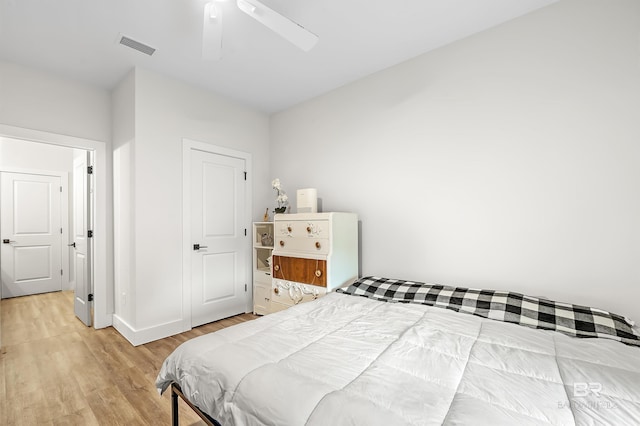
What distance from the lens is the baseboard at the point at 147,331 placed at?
264 centimetres

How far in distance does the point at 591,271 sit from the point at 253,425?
2117 millimetres

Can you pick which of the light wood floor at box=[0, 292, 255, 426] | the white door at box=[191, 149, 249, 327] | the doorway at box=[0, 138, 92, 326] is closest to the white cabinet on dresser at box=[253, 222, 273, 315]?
the white door at box=[191, 149, 249, 327]

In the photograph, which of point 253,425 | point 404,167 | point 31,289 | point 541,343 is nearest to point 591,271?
point 541,343

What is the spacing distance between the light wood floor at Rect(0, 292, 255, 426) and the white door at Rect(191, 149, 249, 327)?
234 mm

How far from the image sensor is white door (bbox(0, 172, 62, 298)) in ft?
14.2

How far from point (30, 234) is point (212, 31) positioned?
5072mm

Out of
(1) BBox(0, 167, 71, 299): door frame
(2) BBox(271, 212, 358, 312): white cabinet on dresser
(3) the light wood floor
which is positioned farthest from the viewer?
(1) BBox(0, 167, 71, 299): door frame

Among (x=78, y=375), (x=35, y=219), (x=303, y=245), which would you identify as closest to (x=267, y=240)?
(x=303, y=245)

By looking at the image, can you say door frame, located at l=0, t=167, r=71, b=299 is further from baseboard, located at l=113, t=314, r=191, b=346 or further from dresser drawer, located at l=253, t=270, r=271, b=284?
dresser drawer, located at l=253, t=270, r=271, b=284

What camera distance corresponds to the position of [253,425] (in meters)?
0.94

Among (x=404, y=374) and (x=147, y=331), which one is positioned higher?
(x=404, y=374)

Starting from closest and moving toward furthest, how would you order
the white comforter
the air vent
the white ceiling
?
the white comforter → the white ceiling → the air vent

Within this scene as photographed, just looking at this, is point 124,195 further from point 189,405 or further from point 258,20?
point 189,405

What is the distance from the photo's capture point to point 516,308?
1.76 metres
